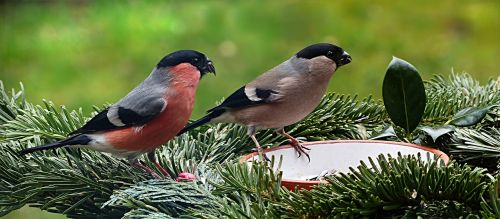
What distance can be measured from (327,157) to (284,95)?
0.63ft

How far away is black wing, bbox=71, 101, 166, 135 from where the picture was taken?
1.24 m

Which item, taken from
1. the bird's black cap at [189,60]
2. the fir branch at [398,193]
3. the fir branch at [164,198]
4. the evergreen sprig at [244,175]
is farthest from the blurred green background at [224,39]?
the fir branch at [398,193]

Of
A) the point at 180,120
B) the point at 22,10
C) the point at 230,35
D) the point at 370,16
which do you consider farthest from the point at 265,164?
the point at 22,10

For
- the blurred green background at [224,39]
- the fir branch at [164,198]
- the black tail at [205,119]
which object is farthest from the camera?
the blurred green background at [224,39]

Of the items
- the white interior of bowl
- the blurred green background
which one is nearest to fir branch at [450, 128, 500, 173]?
the white interior of bowl

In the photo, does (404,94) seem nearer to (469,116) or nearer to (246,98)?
(469,116)

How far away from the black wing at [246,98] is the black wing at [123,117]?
5.1 inches

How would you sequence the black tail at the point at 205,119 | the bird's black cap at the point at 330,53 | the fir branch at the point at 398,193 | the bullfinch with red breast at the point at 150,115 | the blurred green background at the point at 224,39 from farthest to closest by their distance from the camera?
the blurred green background at the point at 224,39 < the bird's black cap at the point at 330,53 < the black tail at the point at 205,119 < the bullfinch with red breast at the point at 150,115 < the fir branch at the point at 398,193

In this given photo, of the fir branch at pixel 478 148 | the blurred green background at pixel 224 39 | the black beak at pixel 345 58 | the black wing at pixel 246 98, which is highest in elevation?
the blurred green background at pixel 224 39

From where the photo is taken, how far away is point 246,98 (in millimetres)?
1432

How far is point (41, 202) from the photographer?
3.95 ft

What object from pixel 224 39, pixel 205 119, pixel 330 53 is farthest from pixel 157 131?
pixel 224 39

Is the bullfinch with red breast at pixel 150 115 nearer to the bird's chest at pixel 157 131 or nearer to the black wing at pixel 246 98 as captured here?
the bird's chest at pixel 157 131

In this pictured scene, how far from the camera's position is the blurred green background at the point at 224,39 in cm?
370
